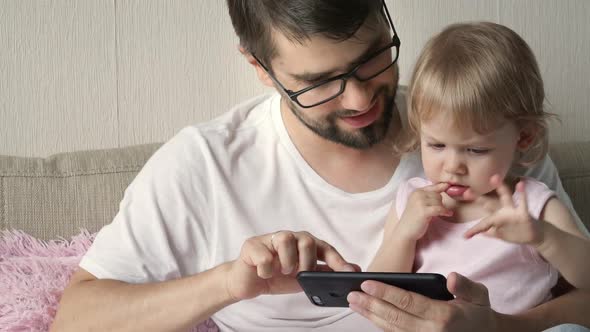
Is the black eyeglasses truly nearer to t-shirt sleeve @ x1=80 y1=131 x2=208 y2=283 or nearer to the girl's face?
the girl's face

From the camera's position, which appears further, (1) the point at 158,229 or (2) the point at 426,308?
(1) the point at 158,229

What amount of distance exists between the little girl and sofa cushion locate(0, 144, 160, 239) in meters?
0.69

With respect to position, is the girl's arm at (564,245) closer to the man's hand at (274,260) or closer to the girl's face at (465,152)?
the girl's face at (465,152)

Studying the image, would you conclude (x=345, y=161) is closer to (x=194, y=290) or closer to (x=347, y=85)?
(x=347, y=85)

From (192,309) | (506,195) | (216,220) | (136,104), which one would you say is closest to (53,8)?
(136,104)

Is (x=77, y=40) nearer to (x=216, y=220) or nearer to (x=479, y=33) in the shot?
(x=216, y=220)

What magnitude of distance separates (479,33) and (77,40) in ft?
3.34

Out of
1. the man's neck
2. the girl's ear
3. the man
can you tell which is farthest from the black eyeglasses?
the girl's ear

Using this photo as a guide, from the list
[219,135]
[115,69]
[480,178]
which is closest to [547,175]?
[480,178]

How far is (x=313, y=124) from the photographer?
6.39 feet

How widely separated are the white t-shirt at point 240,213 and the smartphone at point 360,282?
13.6 inches

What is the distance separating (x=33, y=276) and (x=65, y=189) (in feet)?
0.77

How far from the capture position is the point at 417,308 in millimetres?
1606

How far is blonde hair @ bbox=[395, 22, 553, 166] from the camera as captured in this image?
1714 mm
